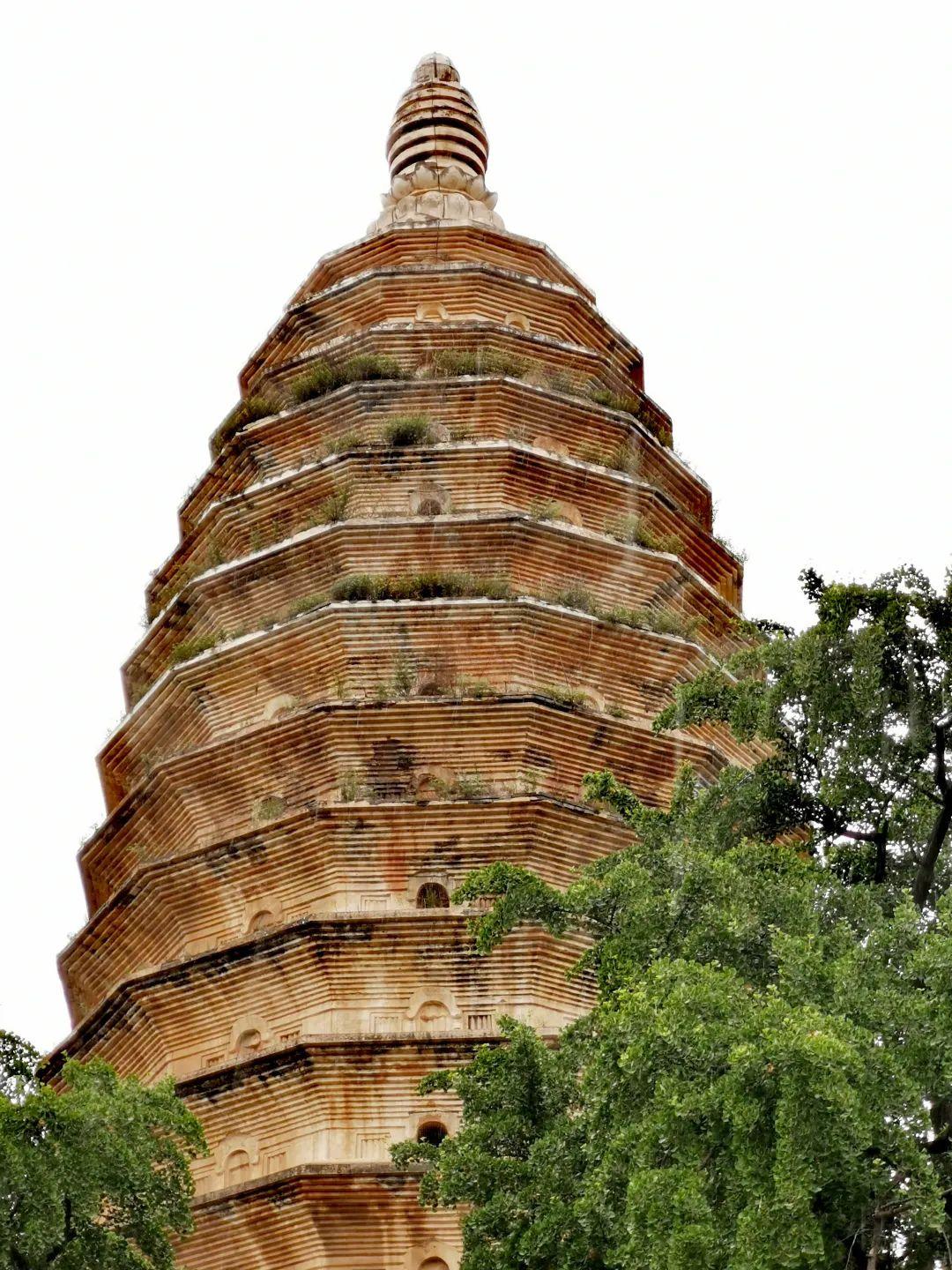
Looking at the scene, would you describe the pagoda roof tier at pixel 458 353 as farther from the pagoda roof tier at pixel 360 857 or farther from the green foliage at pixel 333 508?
the pagoda roof tier at pixel 360 857

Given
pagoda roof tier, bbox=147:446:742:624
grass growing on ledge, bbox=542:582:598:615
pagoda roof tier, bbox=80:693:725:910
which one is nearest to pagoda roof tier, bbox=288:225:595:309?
pagoda roof tier, bbox=147:446:742:624

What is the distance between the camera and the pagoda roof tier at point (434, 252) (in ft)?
60.9

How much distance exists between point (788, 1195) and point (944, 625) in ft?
10.9

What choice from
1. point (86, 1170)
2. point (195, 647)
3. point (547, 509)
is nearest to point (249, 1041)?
point (195, 647)

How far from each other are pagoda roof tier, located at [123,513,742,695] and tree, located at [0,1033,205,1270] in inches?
211

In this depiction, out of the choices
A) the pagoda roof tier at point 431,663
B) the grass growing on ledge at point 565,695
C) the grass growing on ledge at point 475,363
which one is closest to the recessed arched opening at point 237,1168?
the pagoda roof tier at point 431,663

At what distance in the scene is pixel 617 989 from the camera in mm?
9922

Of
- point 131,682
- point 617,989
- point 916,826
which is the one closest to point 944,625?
point 916,826

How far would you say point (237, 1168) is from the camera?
1298cm

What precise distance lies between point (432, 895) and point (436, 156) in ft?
30.2

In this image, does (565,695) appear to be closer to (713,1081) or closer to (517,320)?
(517,320)

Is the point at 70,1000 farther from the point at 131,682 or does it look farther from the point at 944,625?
the point at 944,625

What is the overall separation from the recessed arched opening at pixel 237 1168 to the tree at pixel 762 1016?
4.74 feet

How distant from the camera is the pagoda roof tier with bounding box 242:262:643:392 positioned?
1800 cm
